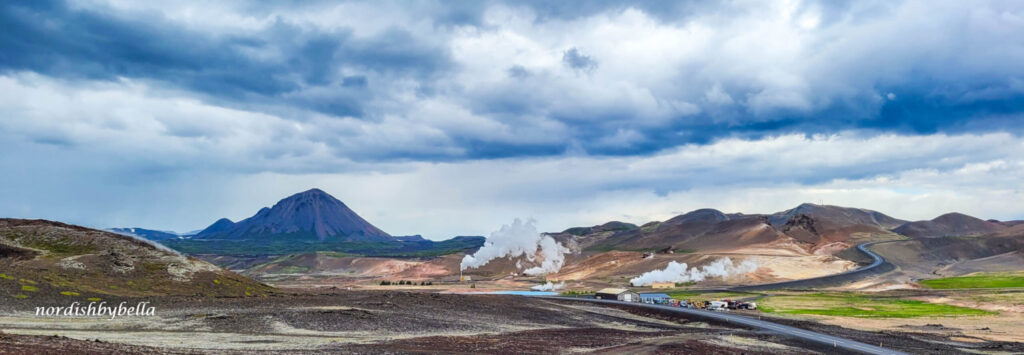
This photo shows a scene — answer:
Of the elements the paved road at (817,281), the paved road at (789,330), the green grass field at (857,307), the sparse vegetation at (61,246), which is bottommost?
the paved road at (789,330)

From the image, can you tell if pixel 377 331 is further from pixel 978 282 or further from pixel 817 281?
pixel 978 282

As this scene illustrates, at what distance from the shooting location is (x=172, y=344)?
43594 millimetres

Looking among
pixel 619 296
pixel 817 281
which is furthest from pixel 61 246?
pixel 817 281

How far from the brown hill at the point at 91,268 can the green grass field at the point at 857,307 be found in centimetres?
8750

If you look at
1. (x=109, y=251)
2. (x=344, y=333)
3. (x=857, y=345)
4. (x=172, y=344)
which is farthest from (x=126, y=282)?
(x=857, y=345)

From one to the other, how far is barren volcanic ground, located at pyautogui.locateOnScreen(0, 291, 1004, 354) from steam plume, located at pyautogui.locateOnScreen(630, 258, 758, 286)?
84959 mm

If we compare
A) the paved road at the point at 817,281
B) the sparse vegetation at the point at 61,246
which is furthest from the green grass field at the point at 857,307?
the sparse vegetation at the point at 61,246

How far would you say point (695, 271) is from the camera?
184 meters

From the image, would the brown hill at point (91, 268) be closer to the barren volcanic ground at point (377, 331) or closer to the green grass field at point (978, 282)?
the barren volcanic ground at point (377, 331)

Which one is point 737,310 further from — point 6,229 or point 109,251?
point 6,229

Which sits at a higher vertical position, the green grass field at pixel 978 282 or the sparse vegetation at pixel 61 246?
the sparse vegetation at pixel 61 246

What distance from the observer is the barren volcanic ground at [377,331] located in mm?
45438

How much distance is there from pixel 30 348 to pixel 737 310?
311ft

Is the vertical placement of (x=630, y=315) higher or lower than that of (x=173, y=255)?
lower
